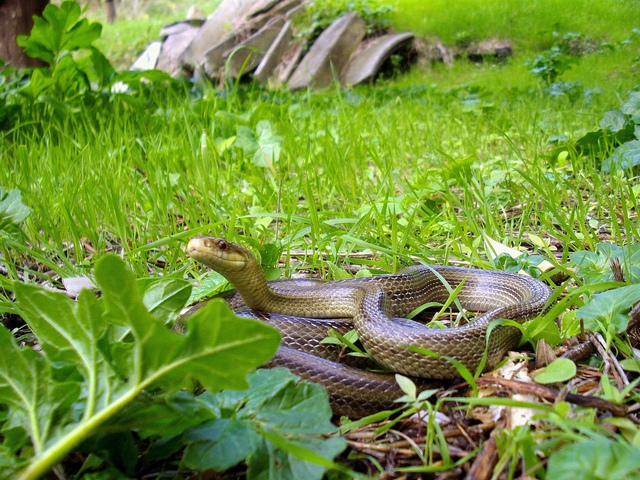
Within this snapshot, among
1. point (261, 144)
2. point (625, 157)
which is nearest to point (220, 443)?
point (261, 144)

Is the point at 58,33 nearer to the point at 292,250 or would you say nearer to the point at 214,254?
the point at 292,250

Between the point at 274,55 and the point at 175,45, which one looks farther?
the point at 175,45

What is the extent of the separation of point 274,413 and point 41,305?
76 centimetres

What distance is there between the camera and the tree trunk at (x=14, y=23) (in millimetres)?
8680

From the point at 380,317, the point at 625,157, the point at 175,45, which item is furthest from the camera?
the point at 175,45

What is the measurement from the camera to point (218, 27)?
15.5m

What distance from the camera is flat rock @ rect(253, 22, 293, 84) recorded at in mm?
13219

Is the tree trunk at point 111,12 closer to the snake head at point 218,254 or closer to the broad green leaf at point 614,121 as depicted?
the broad green leaf at point 614,121

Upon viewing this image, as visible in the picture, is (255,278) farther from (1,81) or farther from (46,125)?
(1,81)

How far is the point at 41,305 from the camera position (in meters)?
1.55

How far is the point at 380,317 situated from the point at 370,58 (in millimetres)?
10249

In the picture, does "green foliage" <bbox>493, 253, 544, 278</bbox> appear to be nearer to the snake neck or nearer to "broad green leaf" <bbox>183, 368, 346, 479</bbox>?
the snake neck

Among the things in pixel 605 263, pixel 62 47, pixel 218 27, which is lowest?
pixel 605 263

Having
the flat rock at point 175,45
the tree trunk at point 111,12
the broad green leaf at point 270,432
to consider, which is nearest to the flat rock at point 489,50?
the broad green leaf at point 270,432
